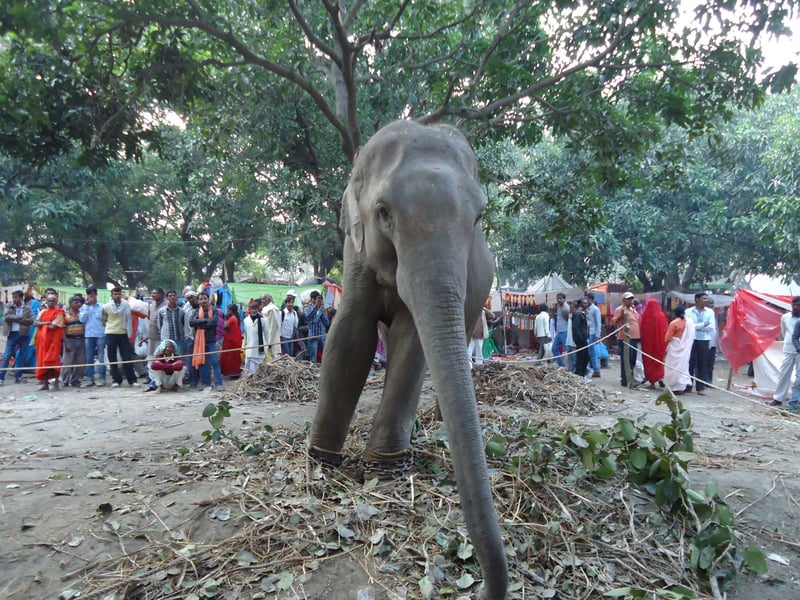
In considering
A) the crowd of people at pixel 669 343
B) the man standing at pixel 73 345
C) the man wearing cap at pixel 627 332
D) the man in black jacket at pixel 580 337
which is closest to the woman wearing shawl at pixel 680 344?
the crowd of people at pixel 669 343

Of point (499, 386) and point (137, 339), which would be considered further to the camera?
point (137, 339)

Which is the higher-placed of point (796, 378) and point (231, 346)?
point (231, 346)

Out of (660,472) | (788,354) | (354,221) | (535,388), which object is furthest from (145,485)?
(788,354)

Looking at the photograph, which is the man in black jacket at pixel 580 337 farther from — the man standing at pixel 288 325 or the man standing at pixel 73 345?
the man standing at pixel 73 345

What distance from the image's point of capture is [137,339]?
10.9 metres

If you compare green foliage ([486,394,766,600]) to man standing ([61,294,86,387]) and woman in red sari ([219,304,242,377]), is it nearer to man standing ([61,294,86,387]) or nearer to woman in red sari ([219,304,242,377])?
woman in red sari ([219,304,242,377])

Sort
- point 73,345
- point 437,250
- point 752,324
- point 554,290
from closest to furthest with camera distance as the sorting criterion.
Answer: point 437,250
point 73,345
point 752,324
point 554,290

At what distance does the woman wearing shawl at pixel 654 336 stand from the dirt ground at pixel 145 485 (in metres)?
2.38

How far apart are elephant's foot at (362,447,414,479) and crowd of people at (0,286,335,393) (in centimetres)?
564

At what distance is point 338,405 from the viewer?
3920mm

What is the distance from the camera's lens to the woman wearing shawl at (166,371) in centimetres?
916

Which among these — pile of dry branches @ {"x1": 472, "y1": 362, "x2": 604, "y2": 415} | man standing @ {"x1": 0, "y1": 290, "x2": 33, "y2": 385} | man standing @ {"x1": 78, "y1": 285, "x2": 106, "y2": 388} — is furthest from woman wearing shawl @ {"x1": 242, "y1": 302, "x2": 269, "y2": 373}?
pile of dry branches @ {"x1": 472, "y1": 362, "x2": 604, "y2": 415}

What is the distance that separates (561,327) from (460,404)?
11.2 meters

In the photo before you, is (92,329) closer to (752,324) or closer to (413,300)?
(413,300)
